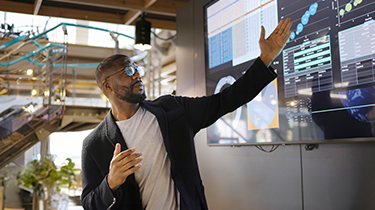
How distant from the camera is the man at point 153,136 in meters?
1.63

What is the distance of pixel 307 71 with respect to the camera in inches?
71.6

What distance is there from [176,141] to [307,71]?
0.75m

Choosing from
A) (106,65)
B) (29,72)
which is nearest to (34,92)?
(29,72)

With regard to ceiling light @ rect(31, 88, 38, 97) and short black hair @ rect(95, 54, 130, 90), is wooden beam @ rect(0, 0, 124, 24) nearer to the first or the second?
ceiling light @ rect(31, 88, 38, 97)

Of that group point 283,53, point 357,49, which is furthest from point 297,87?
point 357,49

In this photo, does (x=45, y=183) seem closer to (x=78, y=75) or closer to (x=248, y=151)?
(x=78, y=75)

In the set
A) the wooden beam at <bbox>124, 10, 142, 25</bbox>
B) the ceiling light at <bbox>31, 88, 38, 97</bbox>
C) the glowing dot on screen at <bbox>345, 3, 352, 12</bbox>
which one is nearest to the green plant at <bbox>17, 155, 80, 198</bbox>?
the ceiling light at <bbox>31, 88, 38, 97</bbox>

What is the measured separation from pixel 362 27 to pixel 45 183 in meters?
3.64

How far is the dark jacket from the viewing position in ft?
5.39

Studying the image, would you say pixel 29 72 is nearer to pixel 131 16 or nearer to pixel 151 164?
pixel 131 16

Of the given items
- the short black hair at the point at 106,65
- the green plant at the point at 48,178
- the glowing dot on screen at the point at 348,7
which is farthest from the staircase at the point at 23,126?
the glowing dot on screen at the point at 348,7

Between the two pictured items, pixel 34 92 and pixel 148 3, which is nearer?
pixel 148 3

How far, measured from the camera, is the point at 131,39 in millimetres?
6035

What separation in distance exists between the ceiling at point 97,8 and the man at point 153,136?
1807 millimetres
